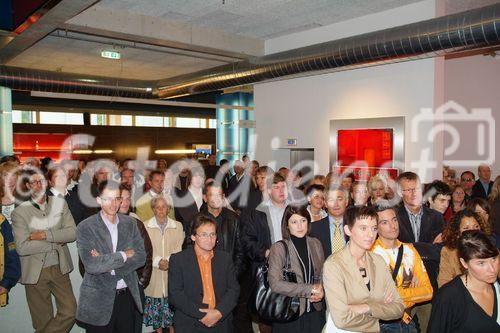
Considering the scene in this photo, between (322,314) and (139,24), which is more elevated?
(139,24)

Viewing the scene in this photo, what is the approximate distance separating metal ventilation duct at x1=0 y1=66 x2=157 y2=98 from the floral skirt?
6104 millimetres

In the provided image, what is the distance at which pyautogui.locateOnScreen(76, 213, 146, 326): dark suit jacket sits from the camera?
10.4 ft

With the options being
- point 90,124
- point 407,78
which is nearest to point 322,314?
point 407,78

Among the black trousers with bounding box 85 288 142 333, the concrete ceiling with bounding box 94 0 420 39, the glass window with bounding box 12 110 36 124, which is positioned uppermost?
the concrete ceiling with bounding box 94 0 420 39

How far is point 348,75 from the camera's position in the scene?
832 cm

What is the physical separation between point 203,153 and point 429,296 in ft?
47.1

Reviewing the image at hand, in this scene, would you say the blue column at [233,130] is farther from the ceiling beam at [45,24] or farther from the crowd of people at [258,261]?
the crowd of people at [258,261]

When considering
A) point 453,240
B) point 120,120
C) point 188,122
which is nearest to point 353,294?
point 453,240

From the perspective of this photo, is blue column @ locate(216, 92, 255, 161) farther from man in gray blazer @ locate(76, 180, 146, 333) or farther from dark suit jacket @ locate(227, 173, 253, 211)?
man in gray blazer @ locate(76, 180, 146, 333)

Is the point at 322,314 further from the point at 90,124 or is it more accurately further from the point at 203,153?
the point at 203,153

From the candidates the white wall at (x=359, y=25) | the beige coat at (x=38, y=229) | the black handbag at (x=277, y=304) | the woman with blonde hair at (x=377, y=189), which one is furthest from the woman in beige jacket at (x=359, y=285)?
the white wall at (x=359, y=25)

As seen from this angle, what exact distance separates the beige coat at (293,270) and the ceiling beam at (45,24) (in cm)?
348

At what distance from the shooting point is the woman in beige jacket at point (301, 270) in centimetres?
298

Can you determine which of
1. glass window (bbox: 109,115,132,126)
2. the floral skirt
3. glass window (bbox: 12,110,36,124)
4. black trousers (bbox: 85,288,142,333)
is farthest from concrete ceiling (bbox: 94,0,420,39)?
glass window (bbox: 109,115,132,126)
